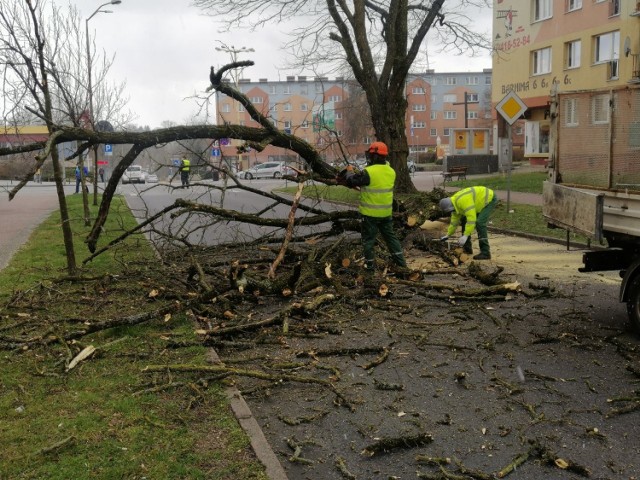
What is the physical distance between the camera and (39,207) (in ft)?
82.0

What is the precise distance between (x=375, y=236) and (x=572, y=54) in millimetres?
28901

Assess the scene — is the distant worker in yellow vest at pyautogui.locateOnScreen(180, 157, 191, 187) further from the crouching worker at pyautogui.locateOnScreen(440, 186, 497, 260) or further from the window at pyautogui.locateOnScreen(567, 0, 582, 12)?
the window at pyautogui.locateOnScreen(567, 0, 582, 12)

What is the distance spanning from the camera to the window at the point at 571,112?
6632 millimetres

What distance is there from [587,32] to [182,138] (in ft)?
92.4

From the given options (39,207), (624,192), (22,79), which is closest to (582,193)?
(624,192)

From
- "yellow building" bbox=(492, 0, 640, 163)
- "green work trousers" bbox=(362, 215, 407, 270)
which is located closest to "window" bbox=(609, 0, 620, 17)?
"yellow building" bbox=(492, 0, 640, 163)

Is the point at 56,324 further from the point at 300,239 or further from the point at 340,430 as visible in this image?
the point at 300,239

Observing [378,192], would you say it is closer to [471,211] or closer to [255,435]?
[471,211]

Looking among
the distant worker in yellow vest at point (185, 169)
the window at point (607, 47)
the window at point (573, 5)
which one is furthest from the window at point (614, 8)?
the distant worker in yellow vest at point (185, 169)

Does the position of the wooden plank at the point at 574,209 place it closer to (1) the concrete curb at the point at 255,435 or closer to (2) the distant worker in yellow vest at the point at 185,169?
(1) the concrete curb at the point at 255,435

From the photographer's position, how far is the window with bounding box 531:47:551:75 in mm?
34750

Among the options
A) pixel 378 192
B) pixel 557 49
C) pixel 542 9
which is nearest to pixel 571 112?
pixel 378 192

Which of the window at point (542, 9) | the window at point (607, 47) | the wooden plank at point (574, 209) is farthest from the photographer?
the window at point (542, 9)

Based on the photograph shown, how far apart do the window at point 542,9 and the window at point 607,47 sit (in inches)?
165
